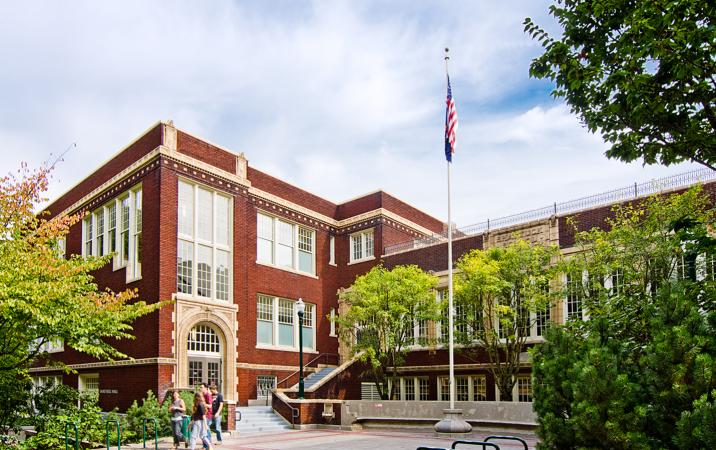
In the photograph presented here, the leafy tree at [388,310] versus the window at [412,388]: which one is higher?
the leafy tree at [388,310]

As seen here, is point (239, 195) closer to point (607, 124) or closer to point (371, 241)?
point (371, 241)

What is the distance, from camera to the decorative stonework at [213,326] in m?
24.6

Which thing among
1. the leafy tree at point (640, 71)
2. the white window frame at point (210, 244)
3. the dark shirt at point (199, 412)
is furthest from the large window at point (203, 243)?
the leafy tree at point (640, 71)

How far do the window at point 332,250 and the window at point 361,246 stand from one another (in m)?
0.98

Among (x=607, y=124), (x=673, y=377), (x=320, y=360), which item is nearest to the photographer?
(x=673, y=377)

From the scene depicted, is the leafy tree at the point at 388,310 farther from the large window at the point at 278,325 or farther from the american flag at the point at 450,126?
the american flag at the point at 450,126

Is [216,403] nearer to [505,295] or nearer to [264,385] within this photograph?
[264,385]

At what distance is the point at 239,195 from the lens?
95.3 ft

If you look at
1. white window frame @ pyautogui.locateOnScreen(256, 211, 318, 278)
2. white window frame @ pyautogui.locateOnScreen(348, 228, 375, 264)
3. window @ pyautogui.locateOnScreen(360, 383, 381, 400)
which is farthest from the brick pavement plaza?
white window frame @ pyautogui.locateOnScreen(348, 228, 375, 264)

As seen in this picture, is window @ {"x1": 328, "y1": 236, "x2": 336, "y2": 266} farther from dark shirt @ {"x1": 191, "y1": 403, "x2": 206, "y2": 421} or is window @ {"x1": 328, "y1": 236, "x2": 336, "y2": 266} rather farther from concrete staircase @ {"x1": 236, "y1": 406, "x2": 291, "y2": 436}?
dark shirt @ {"x1": 191, "y1": 403, "x2": 206, "y2": 421}

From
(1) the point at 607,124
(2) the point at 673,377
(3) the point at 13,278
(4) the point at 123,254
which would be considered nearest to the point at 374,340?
(4) the point at 123,254

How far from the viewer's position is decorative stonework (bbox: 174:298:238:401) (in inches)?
969

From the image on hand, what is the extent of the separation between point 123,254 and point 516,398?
58.6ft

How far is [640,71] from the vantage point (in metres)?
9.43
